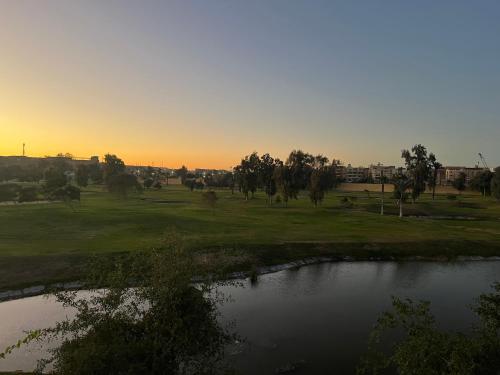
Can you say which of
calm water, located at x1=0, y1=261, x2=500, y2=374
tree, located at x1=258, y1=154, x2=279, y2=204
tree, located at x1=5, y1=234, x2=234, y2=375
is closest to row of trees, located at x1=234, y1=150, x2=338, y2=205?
tree, located at x1=258, y1=154, x2=279, y2=204

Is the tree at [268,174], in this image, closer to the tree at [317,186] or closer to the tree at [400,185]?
the tree at [317,186]

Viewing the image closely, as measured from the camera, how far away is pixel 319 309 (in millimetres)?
43000

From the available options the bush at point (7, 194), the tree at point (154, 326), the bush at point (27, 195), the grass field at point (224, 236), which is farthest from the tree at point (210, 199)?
the tree at point (154, 326)

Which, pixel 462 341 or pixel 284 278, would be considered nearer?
pixel 462 341

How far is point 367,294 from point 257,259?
1715 cm

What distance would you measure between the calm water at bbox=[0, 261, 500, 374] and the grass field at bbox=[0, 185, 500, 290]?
550 centimetres

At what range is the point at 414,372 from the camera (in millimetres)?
17609

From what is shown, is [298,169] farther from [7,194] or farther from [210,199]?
[7,194]

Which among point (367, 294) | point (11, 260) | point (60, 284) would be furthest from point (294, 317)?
point (11, 260)

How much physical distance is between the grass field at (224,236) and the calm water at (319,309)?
550cm

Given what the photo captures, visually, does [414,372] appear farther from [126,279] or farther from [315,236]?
[315,236]

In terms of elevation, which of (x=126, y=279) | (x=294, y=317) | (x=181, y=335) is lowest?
(x=294, y=317)

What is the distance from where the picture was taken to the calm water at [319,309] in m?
32.2

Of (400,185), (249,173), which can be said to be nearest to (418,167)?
(400,185)
